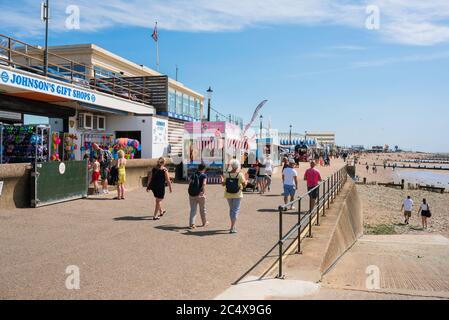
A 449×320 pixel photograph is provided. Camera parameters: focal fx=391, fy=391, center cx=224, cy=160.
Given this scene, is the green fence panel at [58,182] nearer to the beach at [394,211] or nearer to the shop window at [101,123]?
the shop window at [101,123]

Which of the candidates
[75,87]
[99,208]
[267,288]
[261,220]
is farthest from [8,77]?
[267,288]

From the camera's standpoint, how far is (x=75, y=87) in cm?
1634

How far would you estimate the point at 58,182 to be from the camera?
12102mm

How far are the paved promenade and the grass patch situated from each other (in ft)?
41.8

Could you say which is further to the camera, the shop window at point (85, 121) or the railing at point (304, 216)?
the shop window at point (85, 121)

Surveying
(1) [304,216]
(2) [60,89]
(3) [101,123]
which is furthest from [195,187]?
(3) [101,123]

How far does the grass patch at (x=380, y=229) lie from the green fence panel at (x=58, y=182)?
15.9m

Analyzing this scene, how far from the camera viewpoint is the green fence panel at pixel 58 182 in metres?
11.2

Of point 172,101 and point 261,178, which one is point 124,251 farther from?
point 172,101

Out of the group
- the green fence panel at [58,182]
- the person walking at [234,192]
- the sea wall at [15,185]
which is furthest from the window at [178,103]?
the person walking at [234,192]

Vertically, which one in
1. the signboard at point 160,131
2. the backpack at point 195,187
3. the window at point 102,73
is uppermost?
the window at point 102,73

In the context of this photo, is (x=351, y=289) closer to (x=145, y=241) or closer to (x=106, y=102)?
(x=145, y=241)

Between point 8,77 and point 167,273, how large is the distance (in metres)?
10.3

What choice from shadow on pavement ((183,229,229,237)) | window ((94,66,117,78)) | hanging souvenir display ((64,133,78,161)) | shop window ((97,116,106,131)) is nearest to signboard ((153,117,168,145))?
shop window ((97,116,106,131))
